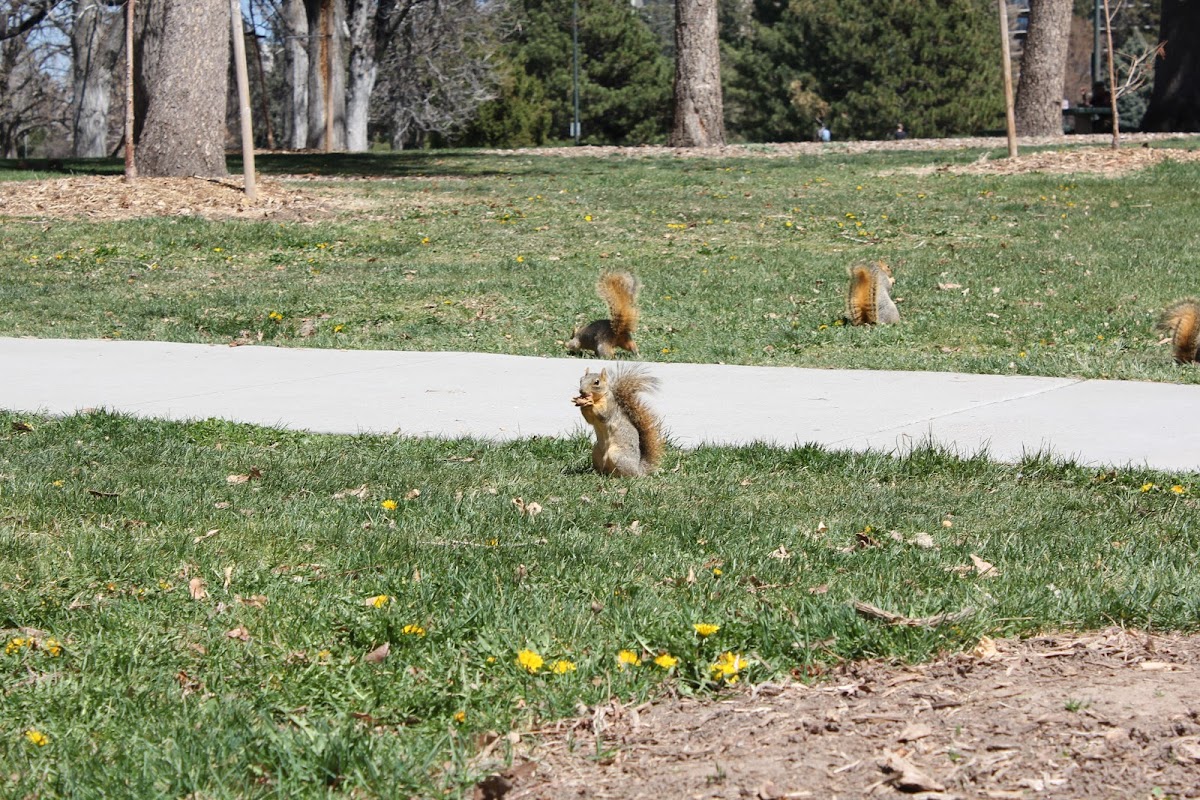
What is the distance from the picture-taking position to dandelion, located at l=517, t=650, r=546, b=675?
3.54 m

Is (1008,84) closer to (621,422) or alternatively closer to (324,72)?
(621,422)

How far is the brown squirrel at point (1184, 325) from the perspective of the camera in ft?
25.9

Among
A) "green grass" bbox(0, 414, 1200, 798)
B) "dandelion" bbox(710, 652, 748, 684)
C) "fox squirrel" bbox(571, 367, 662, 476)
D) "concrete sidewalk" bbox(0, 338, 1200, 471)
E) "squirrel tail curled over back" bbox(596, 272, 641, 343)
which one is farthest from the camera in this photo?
"squirrel tail curled over back" bbox(596, 272, 641, 343)

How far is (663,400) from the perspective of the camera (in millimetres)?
7430

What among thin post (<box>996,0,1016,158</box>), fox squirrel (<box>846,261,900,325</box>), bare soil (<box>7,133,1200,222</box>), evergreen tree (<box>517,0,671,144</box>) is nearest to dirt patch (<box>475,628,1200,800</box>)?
fox squirrel (<box>846,261,900,325</box>)

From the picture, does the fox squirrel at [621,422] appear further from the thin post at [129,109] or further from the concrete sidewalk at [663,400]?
the thin post at [129,109]

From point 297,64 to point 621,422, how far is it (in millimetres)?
39262

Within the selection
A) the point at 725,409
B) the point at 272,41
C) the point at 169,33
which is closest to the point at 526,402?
the point at 725,409

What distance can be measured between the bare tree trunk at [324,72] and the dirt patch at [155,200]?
47.3ft

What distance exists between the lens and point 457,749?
3.13m

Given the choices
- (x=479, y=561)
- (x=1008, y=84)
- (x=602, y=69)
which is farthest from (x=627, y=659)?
(x=602, y=69)

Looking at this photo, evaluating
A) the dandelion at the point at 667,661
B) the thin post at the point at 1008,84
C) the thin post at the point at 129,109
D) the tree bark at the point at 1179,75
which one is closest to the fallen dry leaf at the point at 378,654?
the dandelion at the point at 667,661

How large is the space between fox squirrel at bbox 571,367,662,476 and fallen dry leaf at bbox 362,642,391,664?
1717 mm

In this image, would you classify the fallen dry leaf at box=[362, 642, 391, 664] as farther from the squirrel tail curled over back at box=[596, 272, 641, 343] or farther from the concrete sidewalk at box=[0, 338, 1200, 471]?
the squirrel tail curled over back at box=[596, 272, 641, 343]
